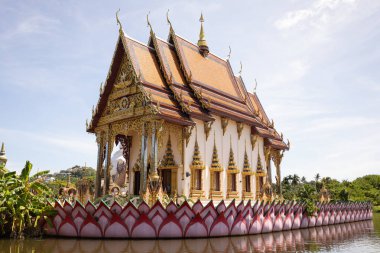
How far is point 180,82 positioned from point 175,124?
2197 millimetres

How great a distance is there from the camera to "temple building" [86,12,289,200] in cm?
1280

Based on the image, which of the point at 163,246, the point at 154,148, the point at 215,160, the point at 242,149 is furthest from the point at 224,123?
the point at 163,246

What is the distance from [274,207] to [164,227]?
13.7ft

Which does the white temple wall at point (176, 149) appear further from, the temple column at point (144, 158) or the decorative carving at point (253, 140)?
the decorative carving at point (253, 140)

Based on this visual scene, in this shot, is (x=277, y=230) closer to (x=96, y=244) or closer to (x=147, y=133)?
(x=147, y=133)

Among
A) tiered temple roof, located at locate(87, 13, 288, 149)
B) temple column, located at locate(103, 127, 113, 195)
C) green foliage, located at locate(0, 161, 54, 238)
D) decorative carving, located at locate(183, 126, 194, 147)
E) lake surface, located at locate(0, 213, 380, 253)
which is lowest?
lake surface, located at locate(0, 213, 380, 253)

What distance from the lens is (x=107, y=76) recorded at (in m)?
14.4

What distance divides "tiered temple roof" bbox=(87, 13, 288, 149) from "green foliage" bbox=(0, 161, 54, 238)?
4393 mm

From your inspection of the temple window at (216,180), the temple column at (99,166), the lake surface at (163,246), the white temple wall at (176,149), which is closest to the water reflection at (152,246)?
the lake surface at (163,246)

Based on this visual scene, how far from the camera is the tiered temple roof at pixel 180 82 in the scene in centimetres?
1316

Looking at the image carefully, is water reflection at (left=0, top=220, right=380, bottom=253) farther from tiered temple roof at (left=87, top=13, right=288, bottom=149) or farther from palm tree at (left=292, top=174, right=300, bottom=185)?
palm tree at (left=292, top=174, right=300, bottom=185)

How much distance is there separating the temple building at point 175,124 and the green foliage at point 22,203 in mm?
3008

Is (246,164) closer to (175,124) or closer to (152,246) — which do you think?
(175,124)

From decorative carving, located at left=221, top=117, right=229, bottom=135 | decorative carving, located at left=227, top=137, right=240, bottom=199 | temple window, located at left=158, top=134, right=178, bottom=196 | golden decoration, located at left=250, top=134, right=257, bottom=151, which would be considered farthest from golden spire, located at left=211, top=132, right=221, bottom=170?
golden decoration, located at left=250, top=134, right=257, bottom=151
